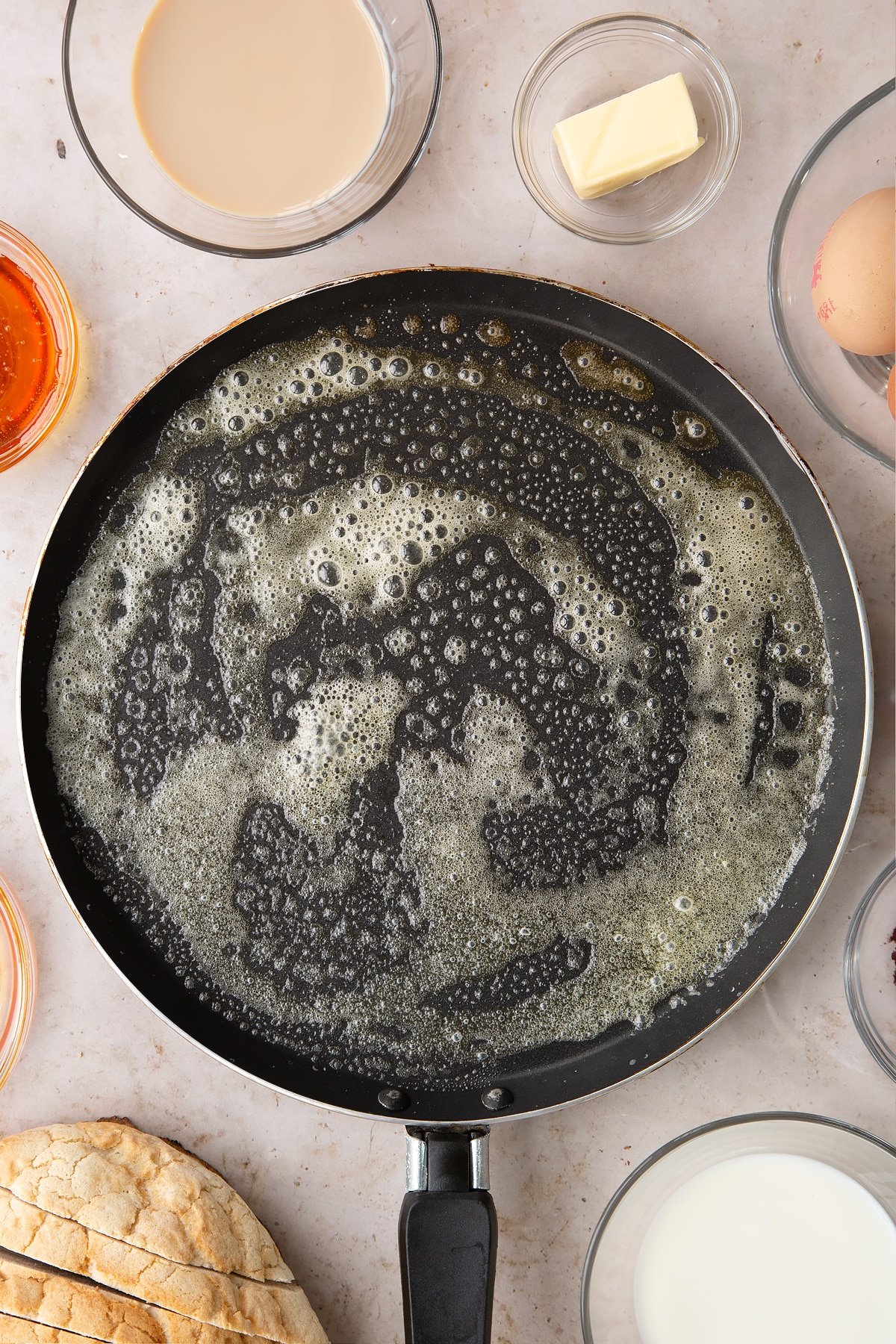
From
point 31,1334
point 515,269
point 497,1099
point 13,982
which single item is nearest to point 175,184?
point 515,269

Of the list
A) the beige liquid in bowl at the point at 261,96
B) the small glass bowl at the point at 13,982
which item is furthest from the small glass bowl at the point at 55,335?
the small glass bowl at the point at 13,982

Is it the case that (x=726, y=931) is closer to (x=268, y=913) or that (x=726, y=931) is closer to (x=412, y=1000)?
(x=412, y=1000)

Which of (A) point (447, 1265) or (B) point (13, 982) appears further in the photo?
(B) point (13, 982)

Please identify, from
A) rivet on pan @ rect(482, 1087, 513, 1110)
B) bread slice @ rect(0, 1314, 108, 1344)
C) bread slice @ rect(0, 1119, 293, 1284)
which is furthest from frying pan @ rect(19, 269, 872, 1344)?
bread slice @ rect(0, 1314, 108, 1344)

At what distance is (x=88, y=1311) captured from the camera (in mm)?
678

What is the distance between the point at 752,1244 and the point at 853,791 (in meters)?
0.35

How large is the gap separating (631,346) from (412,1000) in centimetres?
56

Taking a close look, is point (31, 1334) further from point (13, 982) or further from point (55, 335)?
point (55, 335)

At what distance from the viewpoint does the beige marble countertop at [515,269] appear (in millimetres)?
745

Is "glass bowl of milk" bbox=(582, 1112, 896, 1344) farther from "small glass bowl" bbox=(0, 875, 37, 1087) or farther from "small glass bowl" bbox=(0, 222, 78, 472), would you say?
"small glass bowl" bbox=(0, 222, 78, 472)

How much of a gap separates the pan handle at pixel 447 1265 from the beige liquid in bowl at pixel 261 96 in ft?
2.53

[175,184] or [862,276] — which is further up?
[175,184]

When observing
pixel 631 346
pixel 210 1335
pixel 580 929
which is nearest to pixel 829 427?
pixel 631 346

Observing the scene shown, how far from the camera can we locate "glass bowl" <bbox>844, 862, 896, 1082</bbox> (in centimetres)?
73
